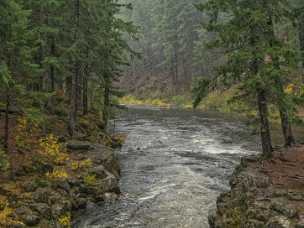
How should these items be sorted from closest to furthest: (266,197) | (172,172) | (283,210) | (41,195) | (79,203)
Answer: (283,210) < (266,197) < (41,195) < (79,203) < (172,172)

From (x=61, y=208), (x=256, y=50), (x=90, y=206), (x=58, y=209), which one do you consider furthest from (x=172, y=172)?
(x=256, y=50)

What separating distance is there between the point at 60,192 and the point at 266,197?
9.07m

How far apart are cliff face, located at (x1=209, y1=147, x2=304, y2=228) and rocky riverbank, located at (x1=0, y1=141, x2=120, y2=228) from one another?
620cm

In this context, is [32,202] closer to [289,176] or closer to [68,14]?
[289,176]

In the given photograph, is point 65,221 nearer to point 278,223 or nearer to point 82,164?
point 82,164

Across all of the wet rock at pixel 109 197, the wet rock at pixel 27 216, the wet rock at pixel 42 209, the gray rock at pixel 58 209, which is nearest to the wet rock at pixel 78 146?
the wet rock at pixel 109 197

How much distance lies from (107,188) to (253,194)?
831 centimetres

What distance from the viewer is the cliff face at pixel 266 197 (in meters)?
13.3

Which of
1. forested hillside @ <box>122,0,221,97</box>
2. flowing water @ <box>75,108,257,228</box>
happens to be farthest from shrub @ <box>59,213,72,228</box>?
forested hillside @ <box>122,0,221,97</box>

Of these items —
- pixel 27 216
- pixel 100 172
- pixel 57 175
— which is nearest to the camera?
pixel 27 216

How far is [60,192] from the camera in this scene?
61.7ft

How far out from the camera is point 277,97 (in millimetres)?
18781

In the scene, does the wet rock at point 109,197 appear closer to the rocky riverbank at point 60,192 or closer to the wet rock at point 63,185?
the rocky riverbank at point 60,192

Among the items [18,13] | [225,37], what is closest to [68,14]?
[18,13]
